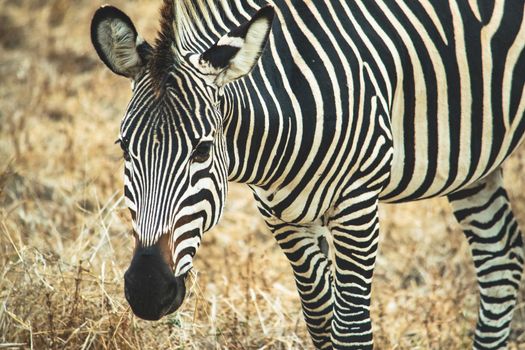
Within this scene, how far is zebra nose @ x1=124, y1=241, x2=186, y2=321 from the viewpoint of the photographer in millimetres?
2715

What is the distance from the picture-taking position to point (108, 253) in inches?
180

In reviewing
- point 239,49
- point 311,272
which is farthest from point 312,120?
point 311,272

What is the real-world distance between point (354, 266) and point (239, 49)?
44.1 inches

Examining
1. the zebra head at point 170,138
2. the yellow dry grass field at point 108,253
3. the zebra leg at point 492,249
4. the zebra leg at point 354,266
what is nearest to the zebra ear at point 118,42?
the zebra head at point 170,138

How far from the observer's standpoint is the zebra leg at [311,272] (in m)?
3.78

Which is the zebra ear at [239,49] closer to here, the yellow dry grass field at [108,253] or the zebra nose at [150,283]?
the zebra nose at [150,283]

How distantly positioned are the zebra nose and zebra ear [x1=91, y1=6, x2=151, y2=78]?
671 mm

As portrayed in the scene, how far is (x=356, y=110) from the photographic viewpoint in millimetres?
3314

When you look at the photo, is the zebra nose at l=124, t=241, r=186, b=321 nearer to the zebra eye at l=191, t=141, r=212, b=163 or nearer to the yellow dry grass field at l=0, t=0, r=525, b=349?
the zebra eye at l=191, t=141, r=212, b=163

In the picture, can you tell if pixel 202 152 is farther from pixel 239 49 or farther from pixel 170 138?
pixel 239 49

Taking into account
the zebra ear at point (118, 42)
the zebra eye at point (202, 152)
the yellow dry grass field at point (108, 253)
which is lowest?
the yellow dry grass field at point (108, 253)

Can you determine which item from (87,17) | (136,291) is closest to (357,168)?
(136,291)

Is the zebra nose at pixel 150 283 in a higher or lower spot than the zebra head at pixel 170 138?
lower

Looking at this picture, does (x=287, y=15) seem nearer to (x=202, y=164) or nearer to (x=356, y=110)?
(x=356, y=110)
